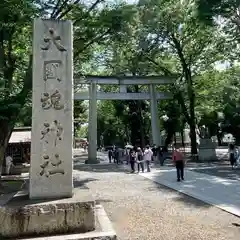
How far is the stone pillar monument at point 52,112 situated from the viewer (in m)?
6.40

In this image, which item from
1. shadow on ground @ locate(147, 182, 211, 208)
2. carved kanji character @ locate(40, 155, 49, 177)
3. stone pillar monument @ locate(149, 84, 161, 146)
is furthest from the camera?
stone pillar monument @ locate(149, 84, 161, 146)

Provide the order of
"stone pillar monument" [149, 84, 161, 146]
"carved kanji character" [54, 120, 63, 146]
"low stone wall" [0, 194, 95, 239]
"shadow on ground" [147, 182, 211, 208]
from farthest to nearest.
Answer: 1. "stone pillar monument" [149, 84, 161, 146]
2. "shadow on ground" [147, 182, 211, 208]
3. "carved kanji character" [54, 120, 63, 146]
4. "low stone wall" [0, 194, 95, 239]

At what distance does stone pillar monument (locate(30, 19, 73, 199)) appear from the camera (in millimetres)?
6402

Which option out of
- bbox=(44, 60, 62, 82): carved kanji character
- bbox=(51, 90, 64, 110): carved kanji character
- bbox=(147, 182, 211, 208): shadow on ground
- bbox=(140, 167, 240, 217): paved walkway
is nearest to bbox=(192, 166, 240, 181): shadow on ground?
bbox=(140, 167, 240, 217): paved walkway

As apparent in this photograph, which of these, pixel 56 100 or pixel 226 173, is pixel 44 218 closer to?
pixel 56 100

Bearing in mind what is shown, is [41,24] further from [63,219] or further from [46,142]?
[63,219]

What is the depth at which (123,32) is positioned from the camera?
1633 centimetres

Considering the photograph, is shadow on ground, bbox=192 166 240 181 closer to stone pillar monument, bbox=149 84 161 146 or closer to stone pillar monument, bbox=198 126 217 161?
stone pillar monument, bbox=198 126 217 161

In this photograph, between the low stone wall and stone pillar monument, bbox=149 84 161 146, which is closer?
the low stone wall

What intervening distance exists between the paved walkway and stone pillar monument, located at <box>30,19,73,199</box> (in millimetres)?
4684

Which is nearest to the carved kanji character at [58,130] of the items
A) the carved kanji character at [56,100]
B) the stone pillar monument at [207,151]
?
the carved kanji character at [56,100]

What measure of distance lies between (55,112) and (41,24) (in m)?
1.73

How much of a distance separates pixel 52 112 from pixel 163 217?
403 cm

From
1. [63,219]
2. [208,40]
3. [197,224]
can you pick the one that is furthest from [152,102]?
[63,219]
